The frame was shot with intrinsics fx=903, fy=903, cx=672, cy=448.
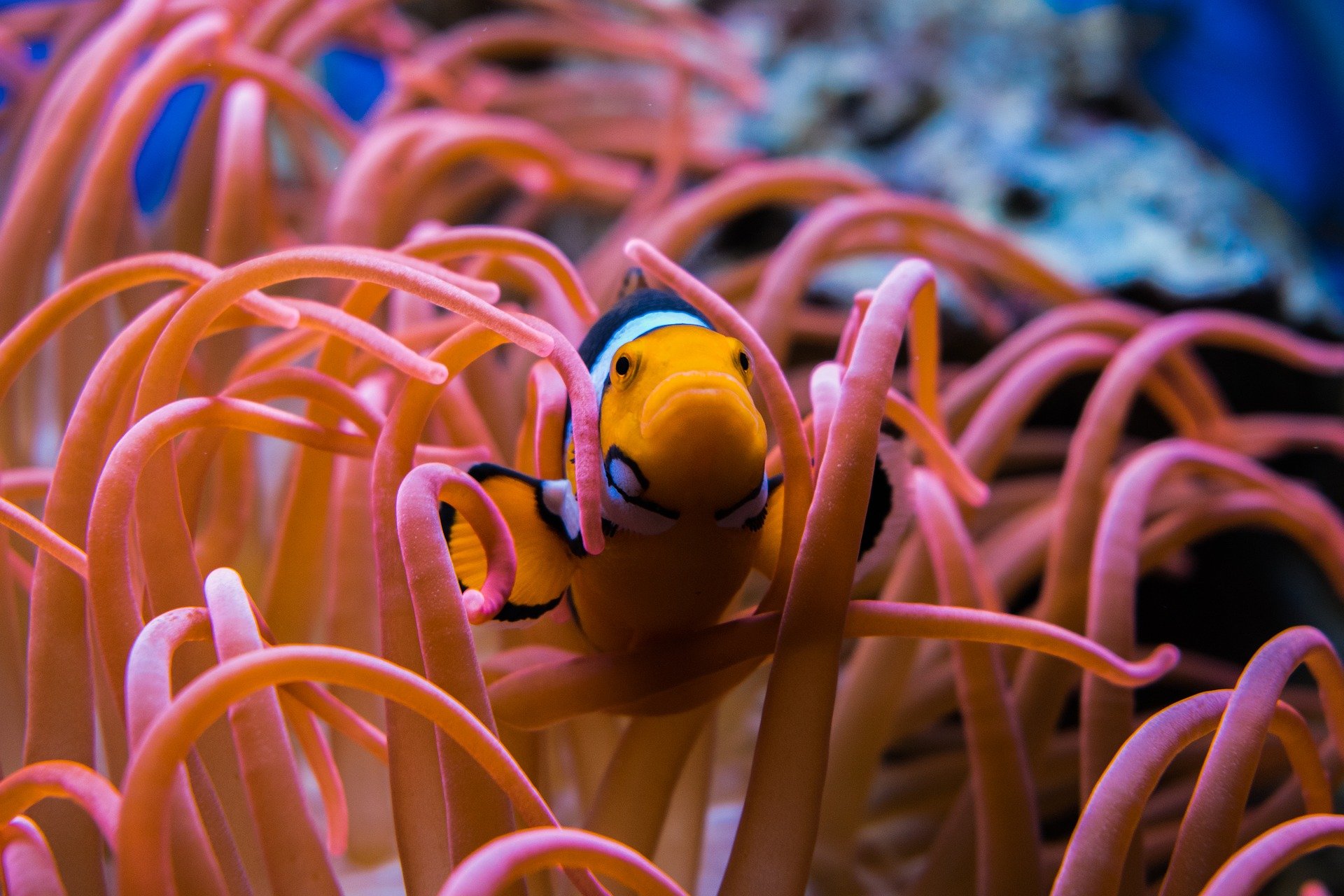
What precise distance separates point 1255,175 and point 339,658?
2.04m

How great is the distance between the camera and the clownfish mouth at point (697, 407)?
538mm

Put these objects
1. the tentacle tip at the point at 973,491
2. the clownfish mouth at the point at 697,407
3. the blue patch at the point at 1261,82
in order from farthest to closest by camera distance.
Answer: the blue patch at the point at 1261,82 < the tentacle tip at the point at 973,491 < the clownfish mouth at the point at 697,407

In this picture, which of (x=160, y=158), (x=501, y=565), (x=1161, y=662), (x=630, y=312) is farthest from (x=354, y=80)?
(x=1161, y=662)

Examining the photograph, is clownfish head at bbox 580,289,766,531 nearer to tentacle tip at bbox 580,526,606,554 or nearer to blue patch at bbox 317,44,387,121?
tentacle tip at bbox 580,526,606,554

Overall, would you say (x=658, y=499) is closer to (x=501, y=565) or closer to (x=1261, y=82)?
(x=501, y=565)

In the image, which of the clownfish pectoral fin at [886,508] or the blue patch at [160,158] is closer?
the clownfish pectoral fin at [886,508]

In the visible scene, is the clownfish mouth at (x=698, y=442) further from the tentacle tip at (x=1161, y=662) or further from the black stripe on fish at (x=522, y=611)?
the tentacle tip at (x=1161, y=662)

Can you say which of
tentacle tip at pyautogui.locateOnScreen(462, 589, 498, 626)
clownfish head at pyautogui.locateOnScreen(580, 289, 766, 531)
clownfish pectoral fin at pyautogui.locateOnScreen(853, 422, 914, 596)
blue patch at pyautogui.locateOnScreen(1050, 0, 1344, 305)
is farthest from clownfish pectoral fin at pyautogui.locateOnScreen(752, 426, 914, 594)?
blue patch at pyautogui.locateOnScreen(1050, 0, 1344, 305)

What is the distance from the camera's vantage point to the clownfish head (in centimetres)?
54

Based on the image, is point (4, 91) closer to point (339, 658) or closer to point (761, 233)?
point (761, 233)

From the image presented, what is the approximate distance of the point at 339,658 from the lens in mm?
489

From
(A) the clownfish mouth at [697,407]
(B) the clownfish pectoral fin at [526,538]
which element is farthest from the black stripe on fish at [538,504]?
(A) the clownfish mouth at [697,407]

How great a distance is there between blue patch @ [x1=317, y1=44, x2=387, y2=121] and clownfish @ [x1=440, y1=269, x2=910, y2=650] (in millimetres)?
2103

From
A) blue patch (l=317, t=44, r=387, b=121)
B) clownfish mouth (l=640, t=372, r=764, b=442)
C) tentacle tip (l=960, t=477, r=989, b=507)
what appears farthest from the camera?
blue patch (l=317, t=44, r=387, b=121)
